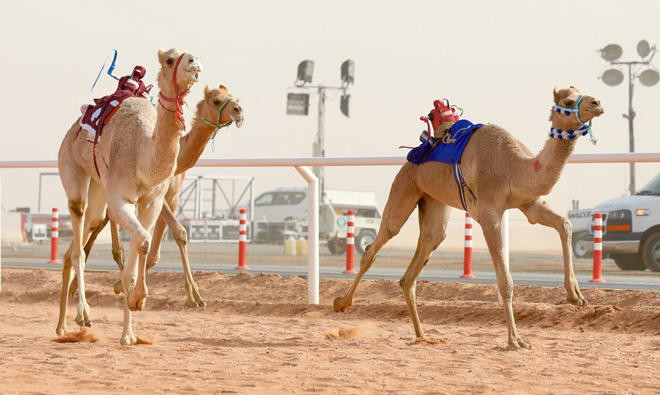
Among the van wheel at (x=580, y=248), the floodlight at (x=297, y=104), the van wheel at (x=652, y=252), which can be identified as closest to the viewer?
the van wheel at (x=652, y=252)

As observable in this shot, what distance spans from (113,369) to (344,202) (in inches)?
1073

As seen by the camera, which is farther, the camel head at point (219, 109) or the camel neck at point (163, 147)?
the camel neck at point (163, 147)

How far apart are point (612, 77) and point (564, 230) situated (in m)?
27.0

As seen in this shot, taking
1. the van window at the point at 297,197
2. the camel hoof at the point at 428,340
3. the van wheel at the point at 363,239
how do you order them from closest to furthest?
1. the camel hoof at the point at 428,340
2. the van wheel at the point at 363,239
3. the van window at the point at 297,197

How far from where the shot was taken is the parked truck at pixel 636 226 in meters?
18.6

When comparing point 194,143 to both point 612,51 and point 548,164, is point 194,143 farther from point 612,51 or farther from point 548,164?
point 612,51

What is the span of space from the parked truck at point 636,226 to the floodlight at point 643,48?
52.7 ft

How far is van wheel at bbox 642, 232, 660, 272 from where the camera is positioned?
734 inches

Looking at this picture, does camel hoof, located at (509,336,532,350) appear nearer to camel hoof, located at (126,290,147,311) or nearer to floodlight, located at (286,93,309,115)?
camel hoof, located at (126,290,147,311)

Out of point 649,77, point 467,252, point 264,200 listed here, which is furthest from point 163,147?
point 264,200

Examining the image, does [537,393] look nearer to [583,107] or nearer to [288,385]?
[288,385]

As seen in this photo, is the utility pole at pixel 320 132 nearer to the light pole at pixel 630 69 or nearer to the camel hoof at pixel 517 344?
the light pole at pixel 630 69

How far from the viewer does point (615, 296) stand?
37.7 ft

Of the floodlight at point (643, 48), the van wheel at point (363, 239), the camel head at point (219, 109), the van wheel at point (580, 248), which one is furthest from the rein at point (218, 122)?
the floodlight at point (643, 48)
